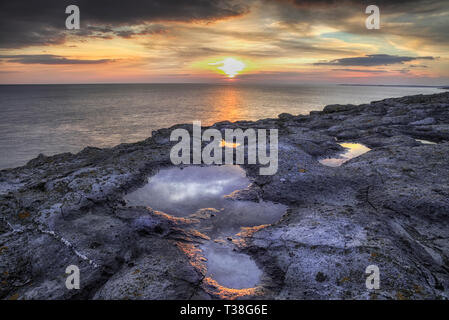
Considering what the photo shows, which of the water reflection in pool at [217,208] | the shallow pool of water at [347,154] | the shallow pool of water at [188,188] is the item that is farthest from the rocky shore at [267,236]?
the shallow pool of water at [347,154]

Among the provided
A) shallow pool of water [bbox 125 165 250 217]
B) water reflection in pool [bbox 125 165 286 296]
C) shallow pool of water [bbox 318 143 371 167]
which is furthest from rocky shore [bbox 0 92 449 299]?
shallow pool of water [bbox 318 143 371 167]

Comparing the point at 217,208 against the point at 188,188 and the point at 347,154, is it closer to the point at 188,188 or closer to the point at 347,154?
the point at 188,188

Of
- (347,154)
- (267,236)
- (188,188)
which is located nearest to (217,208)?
(188,188)

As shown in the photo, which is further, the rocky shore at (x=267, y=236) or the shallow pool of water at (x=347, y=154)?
the shallow pool of water at (x=347, y=154)

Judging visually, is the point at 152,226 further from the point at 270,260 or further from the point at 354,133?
the point at 354,133

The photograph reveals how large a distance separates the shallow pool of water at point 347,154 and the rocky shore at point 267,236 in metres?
2.30

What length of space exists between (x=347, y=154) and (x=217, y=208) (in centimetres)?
1615

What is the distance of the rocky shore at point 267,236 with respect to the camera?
28.5ft

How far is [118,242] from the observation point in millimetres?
11164

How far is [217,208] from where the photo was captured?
569 inches

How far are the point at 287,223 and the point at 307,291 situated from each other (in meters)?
4.30

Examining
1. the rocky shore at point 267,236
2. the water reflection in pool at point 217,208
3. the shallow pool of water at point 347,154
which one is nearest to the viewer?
the rocky shore at point 267,236

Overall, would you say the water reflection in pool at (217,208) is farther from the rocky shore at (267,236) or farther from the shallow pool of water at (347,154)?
the shallow pool of water at (347,154)
